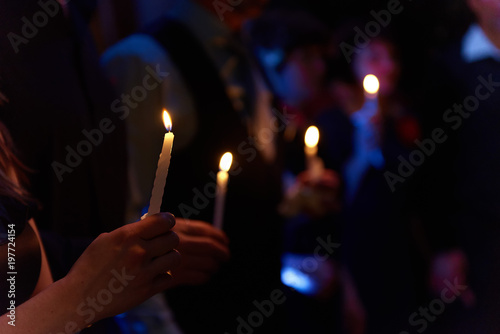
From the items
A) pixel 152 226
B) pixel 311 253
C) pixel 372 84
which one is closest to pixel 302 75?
pixel 372 84

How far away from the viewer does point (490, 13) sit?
1.56 metres

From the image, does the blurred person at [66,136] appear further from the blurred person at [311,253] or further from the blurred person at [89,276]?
the blurred person at [311,253]

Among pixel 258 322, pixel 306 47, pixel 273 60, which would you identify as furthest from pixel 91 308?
pixel 273 60

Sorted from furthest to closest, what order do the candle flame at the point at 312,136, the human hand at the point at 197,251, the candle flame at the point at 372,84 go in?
the candle flame at the point at 372,84
the candle flame at the point at 312,136
the human hand at the point at 197,251

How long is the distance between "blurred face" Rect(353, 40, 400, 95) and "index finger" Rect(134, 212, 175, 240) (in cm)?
203

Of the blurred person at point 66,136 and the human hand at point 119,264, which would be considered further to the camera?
the blurred person at point 66,136

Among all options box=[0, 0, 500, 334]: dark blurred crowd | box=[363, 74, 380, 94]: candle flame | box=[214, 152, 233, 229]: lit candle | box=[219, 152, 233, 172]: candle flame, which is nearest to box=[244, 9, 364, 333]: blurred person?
box=[0, 0, 500, 334]: dark blurred crowd

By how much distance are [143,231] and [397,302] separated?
4.93 feet

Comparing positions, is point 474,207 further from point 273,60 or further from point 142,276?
point 273,60

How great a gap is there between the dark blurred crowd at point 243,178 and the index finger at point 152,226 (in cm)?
27

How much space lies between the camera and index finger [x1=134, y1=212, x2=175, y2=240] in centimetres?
87

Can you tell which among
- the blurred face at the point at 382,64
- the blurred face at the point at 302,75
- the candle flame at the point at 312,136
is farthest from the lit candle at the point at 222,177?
the blurred face at the point at 302,75

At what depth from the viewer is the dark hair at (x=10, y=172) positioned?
101cm

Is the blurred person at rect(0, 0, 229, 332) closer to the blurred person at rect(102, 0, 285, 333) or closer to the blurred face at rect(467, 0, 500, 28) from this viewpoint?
the blurred person at rect(102, 0, 285, 333)
